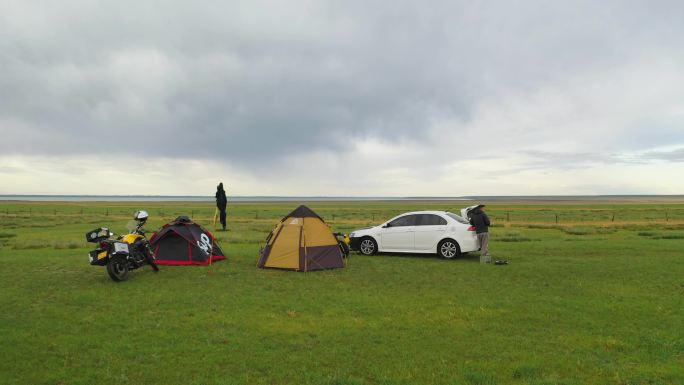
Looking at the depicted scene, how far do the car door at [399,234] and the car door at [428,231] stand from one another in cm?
22

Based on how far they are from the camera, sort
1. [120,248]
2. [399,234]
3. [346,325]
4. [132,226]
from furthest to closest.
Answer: [399,234] → [132,226] → [120,248] → [346,325]

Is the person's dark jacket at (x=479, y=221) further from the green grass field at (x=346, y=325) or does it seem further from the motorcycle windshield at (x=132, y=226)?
the motorcycle windshield at (x=132, y=226)

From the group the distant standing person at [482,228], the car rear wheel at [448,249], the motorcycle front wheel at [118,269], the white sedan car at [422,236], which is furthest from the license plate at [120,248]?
the distant standing person at [482,228]

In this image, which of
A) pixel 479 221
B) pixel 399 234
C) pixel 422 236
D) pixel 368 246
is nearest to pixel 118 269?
pixel 368 246

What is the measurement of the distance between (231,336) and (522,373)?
4.59 m

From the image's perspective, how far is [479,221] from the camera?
16.8 metres

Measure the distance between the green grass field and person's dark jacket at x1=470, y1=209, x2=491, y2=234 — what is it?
6.79ft

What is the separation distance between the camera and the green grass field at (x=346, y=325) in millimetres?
6262

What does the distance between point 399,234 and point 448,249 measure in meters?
2.02

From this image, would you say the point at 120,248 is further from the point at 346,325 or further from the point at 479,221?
the point at 479,221

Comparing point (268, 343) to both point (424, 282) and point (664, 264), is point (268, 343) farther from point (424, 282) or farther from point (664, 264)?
point (664, 264)

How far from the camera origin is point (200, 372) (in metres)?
6.26

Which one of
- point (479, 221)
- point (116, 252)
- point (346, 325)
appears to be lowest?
point (346, 325)

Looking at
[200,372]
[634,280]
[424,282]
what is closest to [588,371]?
[200,372]
